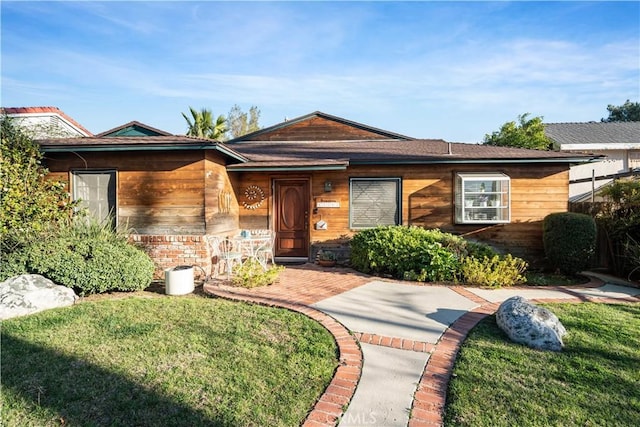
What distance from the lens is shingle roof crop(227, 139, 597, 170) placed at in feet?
26.7

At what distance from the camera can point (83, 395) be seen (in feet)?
8.87

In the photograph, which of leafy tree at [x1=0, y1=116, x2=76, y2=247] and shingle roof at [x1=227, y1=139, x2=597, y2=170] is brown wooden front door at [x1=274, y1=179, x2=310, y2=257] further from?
leafy tree at [x1=0, y1=116, x2=76, y2=247]

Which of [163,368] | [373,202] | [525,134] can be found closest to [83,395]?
[163,368]

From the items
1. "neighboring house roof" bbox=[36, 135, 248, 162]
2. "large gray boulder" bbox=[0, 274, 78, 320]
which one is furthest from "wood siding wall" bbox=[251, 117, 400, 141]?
"large gray boulder" bbox=[0, 274, 78, 320]

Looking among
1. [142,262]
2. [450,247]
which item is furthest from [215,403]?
[450,247]

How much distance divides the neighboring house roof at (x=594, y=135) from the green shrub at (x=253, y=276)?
18675 mm

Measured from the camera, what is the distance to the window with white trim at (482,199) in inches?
319

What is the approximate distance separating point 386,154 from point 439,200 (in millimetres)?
1874

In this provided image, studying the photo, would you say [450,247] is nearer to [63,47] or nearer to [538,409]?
[538,409]

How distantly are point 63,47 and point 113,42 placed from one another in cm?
124

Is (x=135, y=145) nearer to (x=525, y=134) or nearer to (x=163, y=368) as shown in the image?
(x=163, y=368)

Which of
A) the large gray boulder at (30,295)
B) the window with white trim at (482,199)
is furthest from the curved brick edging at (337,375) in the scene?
the window with white trim at (482,199)

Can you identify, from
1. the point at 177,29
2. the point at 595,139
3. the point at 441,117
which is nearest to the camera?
the point at 177,29

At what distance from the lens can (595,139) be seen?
18281mm
